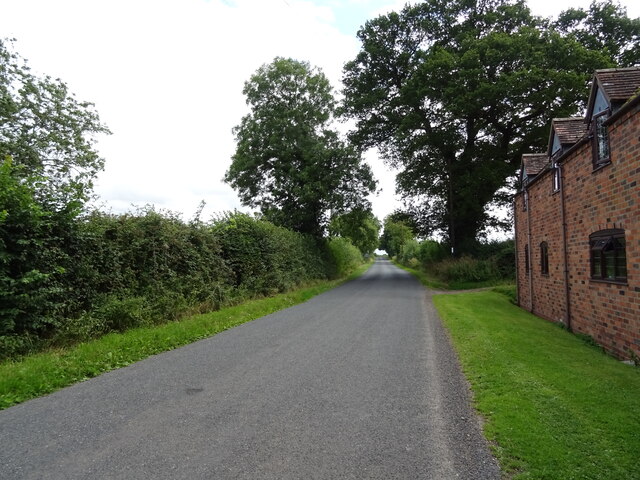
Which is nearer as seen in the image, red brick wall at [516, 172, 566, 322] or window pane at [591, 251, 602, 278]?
window pane at [591, 251, 602, 278]

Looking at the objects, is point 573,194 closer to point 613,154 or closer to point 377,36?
point 613,154

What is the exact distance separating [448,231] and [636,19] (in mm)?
17761

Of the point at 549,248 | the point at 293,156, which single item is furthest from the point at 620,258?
the point at 293,156

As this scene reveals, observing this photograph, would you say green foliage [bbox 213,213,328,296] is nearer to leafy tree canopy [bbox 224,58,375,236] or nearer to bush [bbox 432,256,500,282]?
leafy tree canopy [bbox 224,58,375,236]

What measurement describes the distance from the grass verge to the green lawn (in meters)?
5.57

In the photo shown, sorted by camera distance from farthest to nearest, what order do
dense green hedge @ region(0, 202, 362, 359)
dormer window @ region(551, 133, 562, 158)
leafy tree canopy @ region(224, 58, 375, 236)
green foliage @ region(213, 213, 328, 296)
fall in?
leafy tree canopy @ region(224, 58, 375, 236), green foliage @ region(213, 213, 328, 296), dormer window @ region(551, 133, 562, 158), dense green hedge @ region(0, 202, 362, 359)

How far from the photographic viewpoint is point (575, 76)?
861 inches

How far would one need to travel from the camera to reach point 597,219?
8.70 m

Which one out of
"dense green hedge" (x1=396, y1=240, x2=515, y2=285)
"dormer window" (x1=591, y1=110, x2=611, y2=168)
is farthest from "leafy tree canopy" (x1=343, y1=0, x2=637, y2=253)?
"dormer window" (x1=591, y1=110, x2=611, y2=168)

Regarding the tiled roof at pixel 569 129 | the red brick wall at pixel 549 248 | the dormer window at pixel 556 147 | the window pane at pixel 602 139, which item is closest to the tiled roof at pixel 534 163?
the red brick wall at pixel 549 248

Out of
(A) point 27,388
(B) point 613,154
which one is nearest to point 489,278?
(B) point 613,154

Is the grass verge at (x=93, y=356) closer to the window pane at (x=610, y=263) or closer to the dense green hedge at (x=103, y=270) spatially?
the dense green hedge at (x=103, y=270)

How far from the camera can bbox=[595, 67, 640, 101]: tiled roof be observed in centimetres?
792

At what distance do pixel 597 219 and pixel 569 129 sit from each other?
14.4 feet
